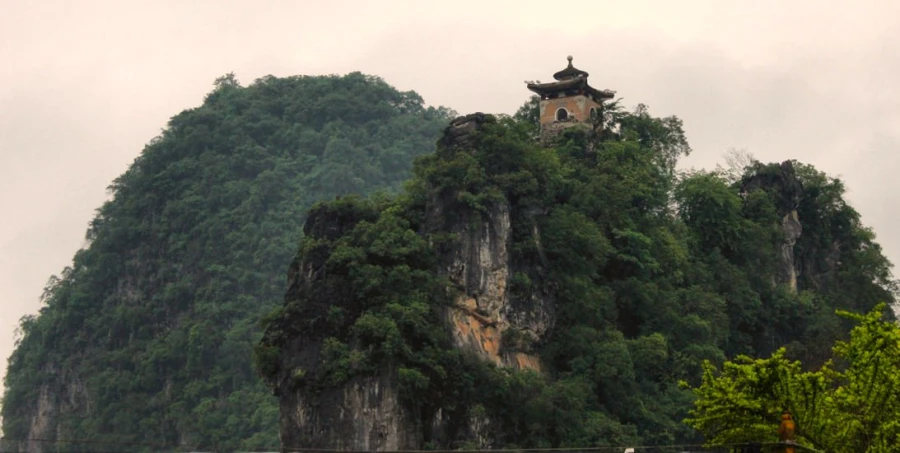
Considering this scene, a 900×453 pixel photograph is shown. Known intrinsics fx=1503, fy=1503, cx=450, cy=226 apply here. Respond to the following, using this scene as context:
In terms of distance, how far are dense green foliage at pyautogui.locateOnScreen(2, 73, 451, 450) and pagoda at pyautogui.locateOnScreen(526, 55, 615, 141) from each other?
71.9ft

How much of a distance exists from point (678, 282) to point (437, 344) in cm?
1126

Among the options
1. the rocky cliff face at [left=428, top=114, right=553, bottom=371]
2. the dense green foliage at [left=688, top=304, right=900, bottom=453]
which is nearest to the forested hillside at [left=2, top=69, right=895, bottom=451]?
the rocky cliff face at [left=428, top=114, right=553, bottom=371]

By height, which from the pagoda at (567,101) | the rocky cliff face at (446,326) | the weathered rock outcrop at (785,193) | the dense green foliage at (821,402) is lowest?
the dense green foliage at (821,402)

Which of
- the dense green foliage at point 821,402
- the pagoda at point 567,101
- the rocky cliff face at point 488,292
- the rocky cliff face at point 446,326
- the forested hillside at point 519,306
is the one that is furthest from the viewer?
the pagoda at point 567,101

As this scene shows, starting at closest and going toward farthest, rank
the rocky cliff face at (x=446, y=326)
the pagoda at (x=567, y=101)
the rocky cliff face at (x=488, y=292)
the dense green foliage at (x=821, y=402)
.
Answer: the dense green foliage at (x=821, y=402)
the rocky cliff face at (x=446, y=326)
the rocky cliff face at (x=488, y=292)
the pagoda at (x=567, y=101)

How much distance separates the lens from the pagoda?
191ft

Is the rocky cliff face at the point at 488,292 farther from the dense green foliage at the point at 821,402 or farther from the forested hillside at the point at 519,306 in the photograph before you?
the dense green foliage at the point at 821,402

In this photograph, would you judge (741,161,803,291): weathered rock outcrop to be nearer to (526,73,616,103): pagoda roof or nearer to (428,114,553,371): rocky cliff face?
(526,73,616,103): pagoda roof

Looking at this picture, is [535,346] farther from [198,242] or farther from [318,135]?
[318,135]

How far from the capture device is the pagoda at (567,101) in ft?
191

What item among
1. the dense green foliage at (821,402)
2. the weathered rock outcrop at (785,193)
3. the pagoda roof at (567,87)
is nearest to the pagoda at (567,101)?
the pagoda roof at (567,87)

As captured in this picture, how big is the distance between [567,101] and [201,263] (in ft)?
118

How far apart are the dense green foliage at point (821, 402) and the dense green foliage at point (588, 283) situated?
19997 millimetres

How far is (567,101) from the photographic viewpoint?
58.9m
